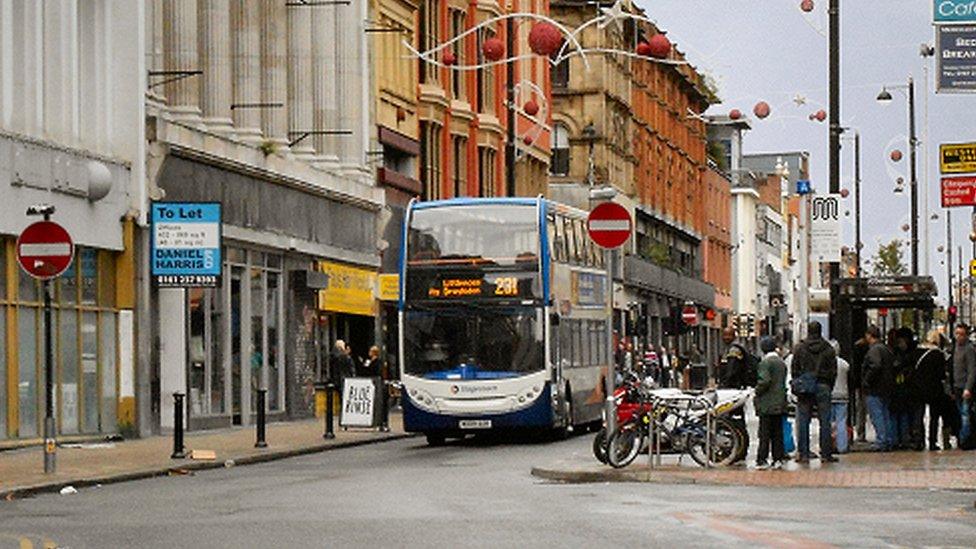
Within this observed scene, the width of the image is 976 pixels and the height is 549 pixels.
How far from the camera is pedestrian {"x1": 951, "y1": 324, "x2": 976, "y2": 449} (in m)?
33.2

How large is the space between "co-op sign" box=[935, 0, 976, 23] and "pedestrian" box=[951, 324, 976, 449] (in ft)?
31.9

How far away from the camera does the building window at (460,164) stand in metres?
67.9

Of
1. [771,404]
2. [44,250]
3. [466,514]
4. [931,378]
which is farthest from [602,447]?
[466,514]

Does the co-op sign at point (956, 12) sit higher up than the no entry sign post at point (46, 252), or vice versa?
the co-op sign at point (956, 12)

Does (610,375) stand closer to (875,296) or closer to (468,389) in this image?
(875,296)

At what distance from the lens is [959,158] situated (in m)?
30.7

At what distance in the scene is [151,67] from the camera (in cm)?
A: 4416

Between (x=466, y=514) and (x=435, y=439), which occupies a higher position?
(x=466, y=514)

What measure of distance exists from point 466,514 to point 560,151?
69.9 m

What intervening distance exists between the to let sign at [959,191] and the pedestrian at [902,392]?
2.22m

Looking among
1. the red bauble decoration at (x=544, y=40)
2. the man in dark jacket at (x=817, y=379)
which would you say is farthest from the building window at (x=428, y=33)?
the man in dark jacket at (x=817, y=379)

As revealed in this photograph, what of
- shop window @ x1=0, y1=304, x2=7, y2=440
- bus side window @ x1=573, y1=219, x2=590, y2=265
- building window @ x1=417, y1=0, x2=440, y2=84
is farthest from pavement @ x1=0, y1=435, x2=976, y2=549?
building window @ x1=417, y1=0, x2=440, y2=84


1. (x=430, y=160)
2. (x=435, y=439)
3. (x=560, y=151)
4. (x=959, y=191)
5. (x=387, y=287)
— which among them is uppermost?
(x=560, y=151)

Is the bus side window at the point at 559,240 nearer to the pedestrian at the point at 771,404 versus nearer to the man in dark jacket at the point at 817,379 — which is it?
the man in dark jacket at the point at 817,379
